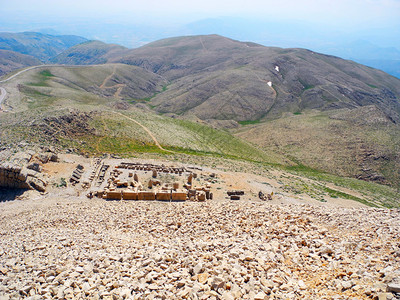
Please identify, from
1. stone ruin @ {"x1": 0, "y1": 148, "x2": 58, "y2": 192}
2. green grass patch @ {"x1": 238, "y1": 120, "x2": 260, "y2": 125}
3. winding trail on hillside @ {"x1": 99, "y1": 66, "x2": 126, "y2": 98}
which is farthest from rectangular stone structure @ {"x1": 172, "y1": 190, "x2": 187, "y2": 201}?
winding trail on hillside @ {"x1": 99, "y1": 66, "x2": 126, "y2": 98}

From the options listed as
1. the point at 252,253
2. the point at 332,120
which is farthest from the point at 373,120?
the point at 252,253

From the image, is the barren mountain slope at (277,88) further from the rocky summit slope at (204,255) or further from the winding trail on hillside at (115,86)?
the rocky summit slope at (204,255)

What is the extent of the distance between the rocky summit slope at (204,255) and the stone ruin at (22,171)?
515 centimetres

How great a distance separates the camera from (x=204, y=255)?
10.3 m

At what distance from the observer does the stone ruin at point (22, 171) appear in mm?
20875

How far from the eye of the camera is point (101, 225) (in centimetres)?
1527

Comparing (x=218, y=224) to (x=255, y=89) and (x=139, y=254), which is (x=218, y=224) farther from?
(x=255, y=89)

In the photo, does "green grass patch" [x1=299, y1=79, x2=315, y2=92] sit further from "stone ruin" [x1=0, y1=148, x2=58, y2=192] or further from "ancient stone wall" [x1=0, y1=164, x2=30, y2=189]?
"ancient stone wall" [x1=0, y1=164, x2=30, y2=189]

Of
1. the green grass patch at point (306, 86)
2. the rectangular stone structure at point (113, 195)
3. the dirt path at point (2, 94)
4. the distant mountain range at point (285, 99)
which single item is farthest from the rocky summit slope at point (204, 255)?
the green grass patch at point (306, 86)

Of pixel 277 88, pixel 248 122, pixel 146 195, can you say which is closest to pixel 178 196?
pixel 146 195

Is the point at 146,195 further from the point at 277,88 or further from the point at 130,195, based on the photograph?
the point at 277,88

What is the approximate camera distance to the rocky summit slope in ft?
26.1

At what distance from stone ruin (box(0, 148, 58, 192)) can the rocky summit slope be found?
515 cm

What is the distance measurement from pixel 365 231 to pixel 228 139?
172 ft
